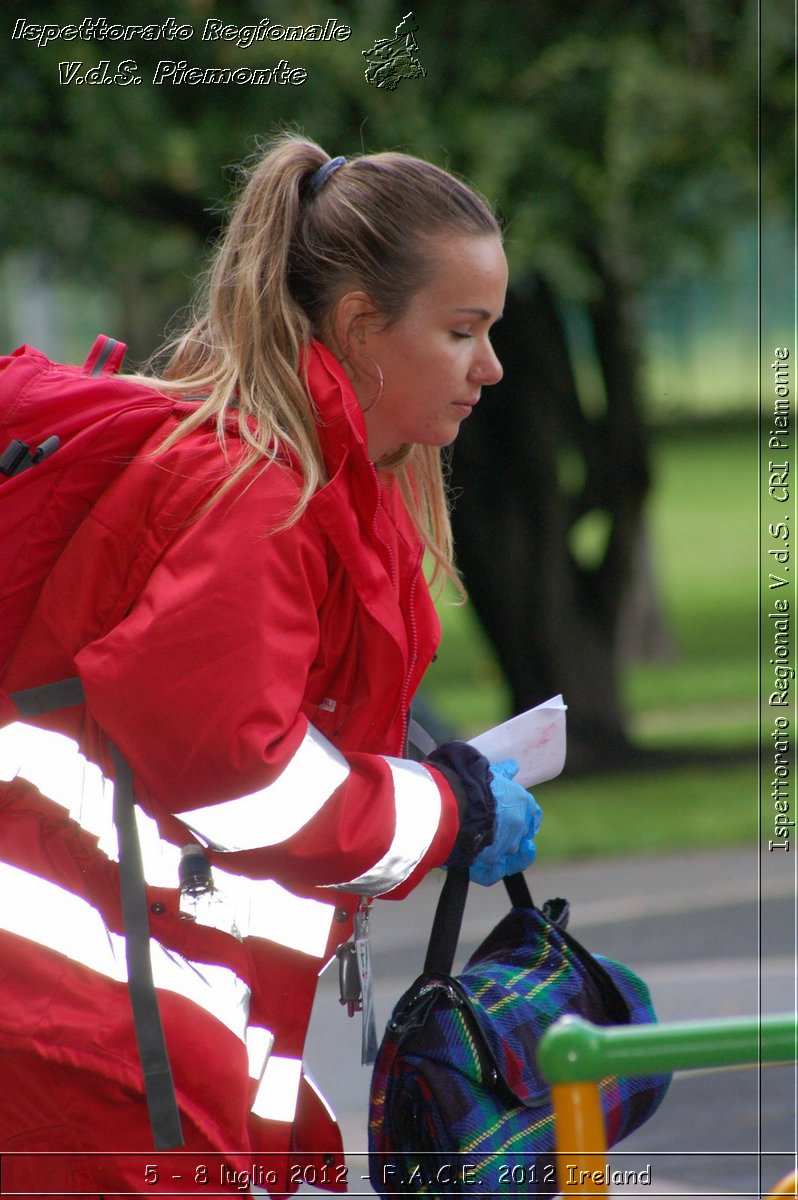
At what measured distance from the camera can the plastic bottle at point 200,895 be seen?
2025 millimetres

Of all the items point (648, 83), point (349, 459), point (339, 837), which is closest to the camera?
point (339, 837)

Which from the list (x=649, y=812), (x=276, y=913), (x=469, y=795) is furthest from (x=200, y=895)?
(x=649, y=812)

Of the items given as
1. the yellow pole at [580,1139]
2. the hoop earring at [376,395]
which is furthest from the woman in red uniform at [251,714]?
the yellow pole at [580,1139]

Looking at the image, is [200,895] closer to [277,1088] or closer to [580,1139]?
[277,1088]

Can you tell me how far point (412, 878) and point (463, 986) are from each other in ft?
0.57

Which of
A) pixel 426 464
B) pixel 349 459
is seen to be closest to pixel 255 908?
pixel 349 459

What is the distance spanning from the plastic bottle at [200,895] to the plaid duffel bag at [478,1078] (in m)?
0.27

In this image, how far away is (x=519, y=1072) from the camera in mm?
2094

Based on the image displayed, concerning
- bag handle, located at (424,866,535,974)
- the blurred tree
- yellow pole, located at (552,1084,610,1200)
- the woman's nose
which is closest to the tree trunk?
the blurred tree

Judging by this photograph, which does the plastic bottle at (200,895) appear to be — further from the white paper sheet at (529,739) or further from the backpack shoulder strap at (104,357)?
the backpack shoulder strap at (104,357)

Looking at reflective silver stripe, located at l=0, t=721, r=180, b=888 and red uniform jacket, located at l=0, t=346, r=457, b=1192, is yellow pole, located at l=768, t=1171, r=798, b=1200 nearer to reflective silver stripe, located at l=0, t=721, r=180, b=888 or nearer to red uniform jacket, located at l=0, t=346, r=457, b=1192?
red uniform jacket, located at l=0, t=346, r=457, b=1192

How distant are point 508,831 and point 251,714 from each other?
1.57 ft

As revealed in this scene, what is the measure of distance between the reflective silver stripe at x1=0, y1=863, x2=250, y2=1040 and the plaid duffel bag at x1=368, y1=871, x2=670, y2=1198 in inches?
9.4

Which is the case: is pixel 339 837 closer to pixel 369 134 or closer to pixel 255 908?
pixel 255 908
